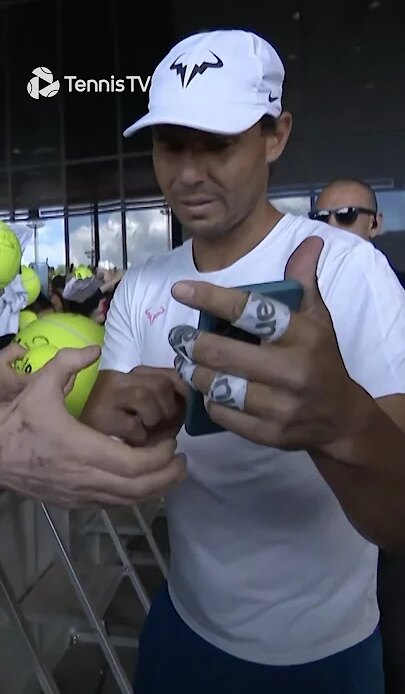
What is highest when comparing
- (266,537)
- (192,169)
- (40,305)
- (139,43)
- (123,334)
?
(139,43)

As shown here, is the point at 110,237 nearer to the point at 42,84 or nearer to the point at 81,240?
the point at 81,240

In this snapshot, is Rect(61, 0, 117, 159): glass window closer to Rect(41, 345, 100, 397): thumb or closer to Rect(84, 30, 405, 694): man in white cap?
Rect(84, 30, 405, 694): man in white cap

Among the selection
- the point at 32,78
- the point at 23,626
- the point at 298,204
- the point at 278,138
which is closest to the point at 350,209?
the point at 278,138

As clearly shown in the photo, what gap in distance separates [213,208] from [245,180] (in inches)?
2.0

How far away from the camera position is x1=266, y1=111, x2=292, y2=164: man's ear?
854mm

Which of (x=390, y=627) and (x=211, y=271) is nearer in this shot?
(x=211, y=271)

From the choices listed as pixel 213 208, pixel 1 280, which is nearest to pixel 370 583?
pixel 213 208

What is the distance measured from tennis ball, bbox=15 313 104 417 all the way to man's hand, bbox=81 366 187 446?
173 mm

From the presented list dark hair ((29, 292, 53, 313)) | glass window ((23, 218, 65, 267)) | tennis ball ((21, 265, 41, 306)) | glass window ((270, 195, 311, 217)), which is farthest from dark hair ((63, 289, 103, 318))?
glass window ((23, 218, 65, 267))

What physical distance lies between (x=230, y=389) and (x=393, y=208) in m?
5.06

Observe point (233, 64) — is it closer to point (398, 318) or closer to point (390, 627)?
point (398, 318)

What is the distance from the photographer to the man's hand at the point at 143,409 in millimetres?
752

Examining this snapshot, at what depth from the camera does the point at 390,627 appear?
1.52 m

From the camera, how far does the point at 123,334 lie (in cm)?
94
